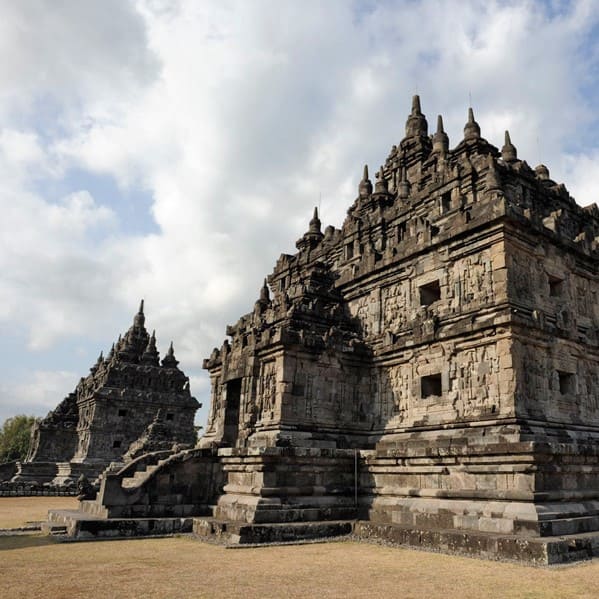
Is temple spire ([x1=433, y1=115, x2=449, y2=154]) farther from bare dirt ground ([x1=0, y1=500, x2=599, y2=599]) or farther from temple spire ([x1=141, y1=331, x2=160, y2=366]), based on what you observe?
temple spire ([x1=141, y1=331, x2=160, y2=366])

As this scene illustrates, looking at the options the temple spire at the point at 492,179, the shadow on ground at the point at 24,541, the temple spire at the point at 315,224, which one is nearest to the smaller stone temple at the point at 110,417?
the temple spire at the point at 315,224

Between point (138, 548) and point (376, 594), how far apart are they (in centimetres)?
628

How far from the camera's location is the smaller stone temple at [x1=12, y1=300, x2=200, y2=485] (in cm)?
4388

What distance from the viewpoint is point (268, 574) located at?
9.11 metres

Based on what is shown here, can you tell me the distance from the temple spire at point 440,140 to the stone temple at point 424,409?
18.7 feet

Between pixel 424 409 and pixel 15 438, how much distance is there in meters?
80.0

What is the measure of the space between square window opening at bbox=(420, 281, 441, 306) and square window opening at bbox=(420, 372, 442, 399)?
2678mm

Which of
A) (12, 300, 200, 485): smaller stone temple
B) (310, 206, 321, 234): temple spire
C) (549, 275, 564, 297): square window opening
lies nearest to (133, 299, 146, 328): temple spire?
(12, 300, 200, 485): smaller stone temple

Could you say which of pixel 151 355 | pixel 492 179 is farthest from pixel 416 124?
pixel 151 355

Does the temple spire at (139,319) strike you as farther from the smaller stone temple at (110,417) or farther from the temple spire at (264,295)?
the temple spire at (264,295)

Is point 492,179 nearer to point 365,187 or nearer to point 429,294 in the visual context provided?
point 429,294

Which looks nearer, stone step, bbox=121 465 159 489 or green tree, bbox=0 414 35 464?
stone step, bbox=121 465 159 489

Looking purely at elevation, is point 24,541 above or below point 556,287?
below

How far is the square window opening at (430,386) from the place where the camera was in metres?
16.5
